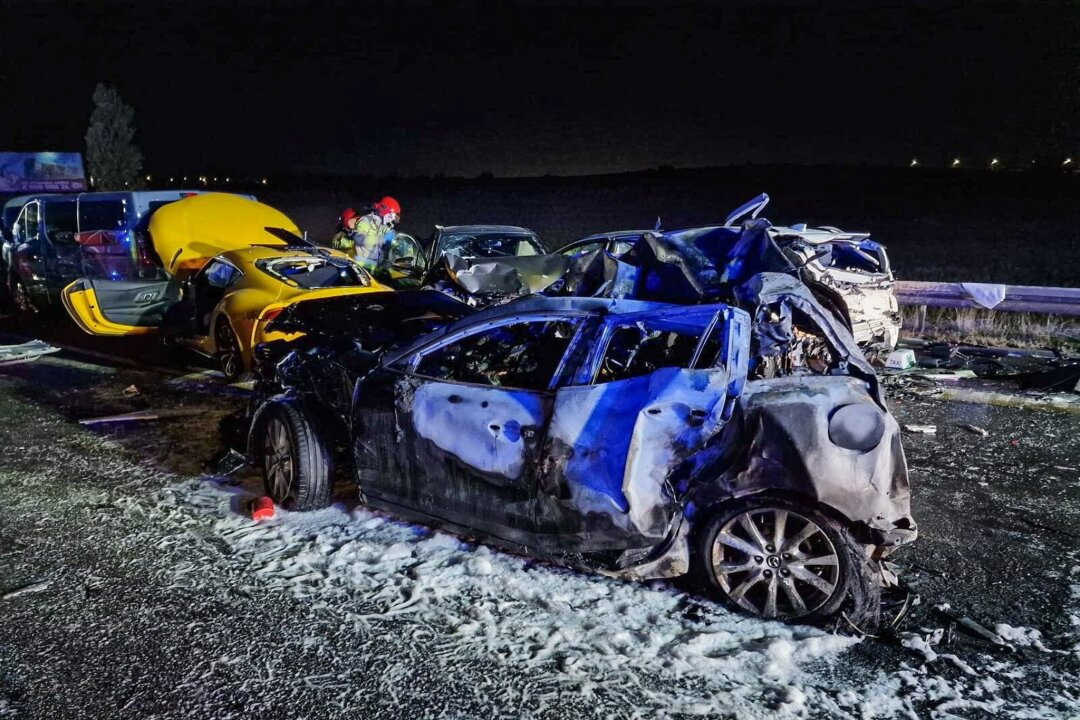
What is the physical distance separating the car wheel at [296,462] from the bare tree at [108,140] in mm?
44985

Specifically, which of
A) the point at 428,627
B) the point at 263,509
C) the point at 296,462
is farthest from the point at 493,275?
the point at 428,627

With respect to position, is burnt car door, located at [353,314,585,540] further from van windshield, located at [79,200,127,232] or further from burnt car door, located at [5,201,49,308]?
burnt car door, located at [5,201,49,308]

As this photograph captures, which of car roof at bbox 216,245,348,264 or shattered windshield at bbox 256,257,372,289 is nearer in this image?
shattered windshield at bbox 256,257,372,289

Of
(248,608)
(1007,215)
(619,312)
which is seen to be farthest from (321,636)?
(1007,215)

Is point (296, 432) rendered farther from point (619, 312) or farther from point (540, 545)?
point (619, 312)

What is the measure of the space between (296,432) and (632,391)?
7.74 feet

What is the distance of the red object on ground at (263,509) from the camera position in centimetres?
503

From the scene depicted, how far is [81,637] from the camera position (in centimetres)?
375

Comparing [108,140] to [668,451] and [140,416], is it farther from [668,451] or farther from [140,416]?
[668,451]

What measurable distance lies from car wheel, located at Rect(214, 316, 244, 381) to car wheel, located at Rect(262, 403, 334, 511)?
3.32 meters

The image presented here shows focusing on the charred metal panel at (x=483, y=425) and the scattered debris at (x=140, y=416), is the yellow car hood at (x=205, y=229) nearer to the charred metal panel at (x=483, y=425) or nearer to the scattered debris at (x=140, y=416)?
the scattered debris at (x=140, y=416)

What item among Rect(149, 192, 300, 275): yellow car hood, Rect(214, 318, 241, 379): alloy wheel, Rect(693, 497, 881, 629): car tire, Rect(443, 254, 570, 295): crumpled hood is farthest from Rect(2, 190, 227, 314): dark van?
Rect(693, 497, 881, 629): car tire

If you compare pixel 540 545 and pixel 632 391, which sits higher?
pixel 632 391

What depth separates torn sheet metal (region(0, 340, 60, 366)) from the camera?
10.1m
